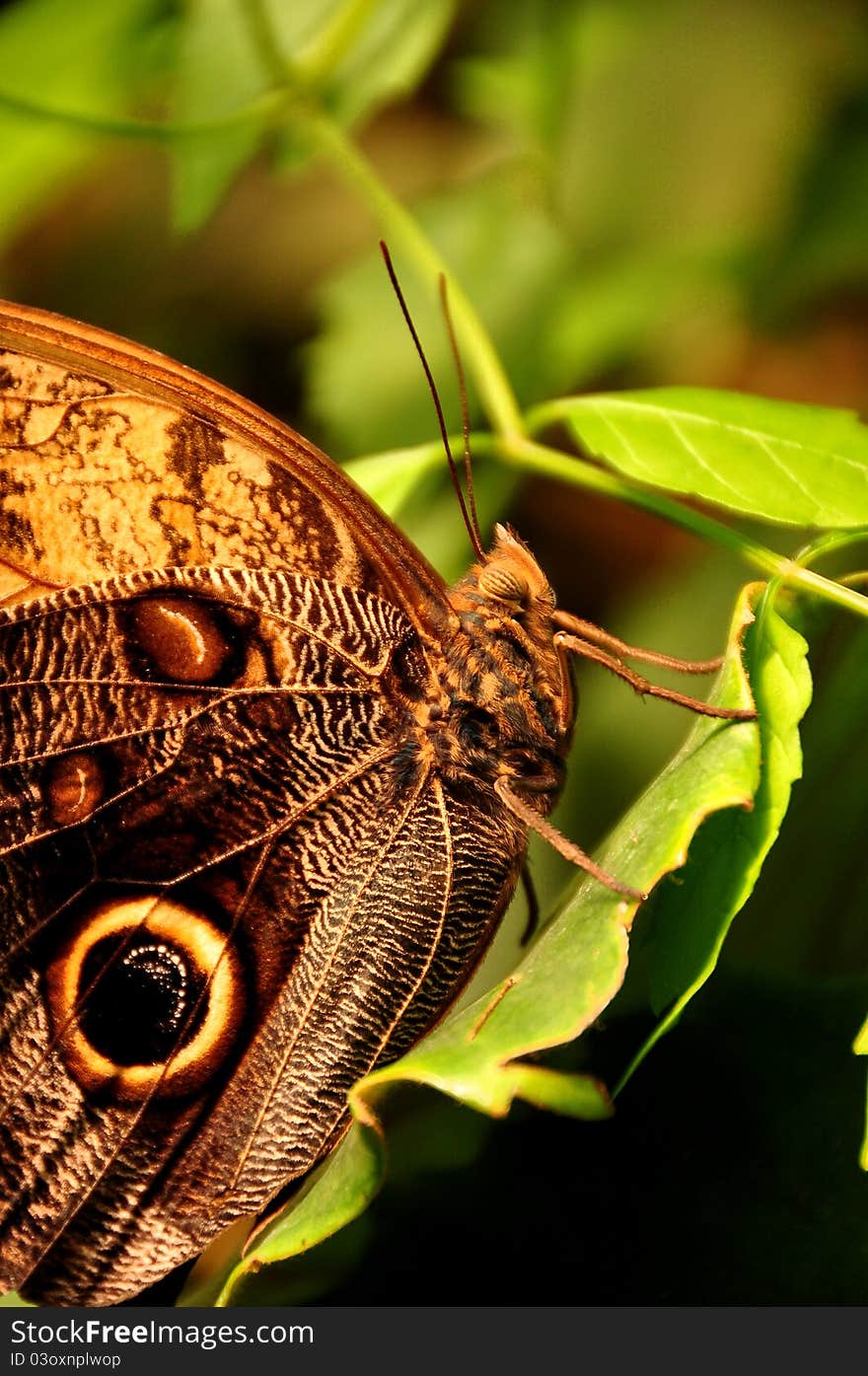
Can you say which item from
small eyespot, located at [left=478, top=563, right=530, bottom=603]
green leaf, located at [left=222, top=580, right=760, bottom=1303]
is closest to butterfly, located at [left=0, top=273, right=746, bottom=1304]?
small eyespot, located at [left=478, top=563, right=530, bottom=603]

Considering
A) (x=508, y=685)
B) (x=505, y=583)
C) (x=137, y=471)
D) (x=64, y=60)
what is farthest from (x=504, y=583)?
(x=64, y=60)

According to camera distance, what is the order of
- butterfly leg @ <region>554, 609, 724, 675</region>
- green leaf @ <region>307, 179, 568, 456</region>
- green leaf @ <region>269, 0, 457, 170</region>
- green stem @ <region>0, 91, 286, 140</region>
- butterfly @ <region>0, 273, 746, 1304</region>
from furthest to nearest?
green leaf @ <region>307, 179, 568, 456</region> → green leaf @ <region>269, 0, 457, 170</region> → green stem @ <region>0, 91, 286, 140</region> → butterfly leg @ <region>554, 609, 724, 675</region> → butterfly @ <region>0, 273, 746, 1304</region>

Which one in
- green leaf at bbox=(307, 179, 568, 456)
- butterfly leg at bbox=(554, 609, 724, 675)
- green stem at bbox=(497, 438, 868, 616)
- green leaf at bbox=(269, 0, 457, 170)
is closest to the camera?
Result: green stem at bbox=(497, 438, 868, 616)

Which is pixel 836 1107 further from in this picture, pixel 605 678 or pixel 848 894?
pixel 605 678

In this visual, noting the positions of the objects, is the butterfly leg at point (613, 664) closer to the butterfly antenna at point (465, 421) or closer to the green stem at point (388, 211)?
the butterfly antenna at point (465, 421)

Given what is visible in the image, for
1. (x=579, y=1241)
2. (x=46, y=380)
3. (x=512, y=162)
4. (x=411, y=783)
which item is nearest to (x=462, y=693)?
(x=411, y=783)

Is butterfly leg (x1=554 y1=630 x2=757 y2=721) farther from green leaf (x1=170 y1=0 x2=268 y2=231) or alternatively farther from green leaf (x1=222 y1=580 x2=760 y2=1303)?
green leaf (x1=170 y1=0 x2=268 y2=231)
